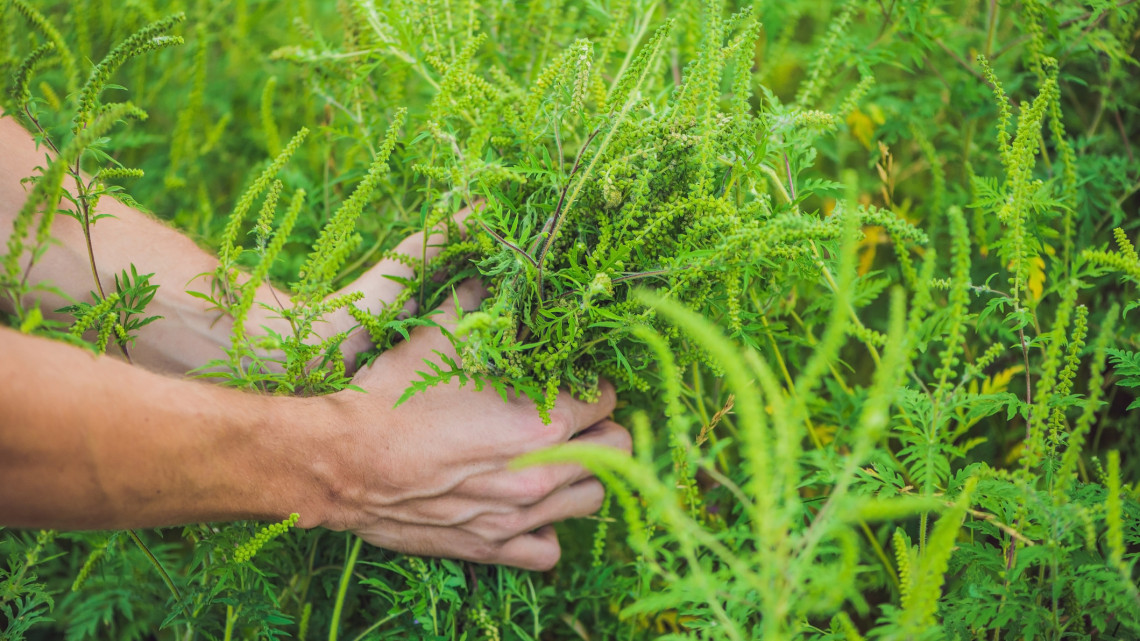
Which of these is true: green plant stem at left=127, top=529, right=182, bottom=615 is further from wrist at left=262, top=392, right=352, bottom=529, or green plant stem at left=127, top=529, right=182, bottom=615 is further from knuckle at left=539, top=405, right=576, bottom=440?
knuckle at left=539, top=405, right=576, bottom=440

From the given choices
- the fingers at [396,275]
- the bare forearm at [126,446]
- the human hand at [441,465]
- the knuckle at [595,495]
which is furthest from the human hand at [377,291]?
the knuckle at [595,495]

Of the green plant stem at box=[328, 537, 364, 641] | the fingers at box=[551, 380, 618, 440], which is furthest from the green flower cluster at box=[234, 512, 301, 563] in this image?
the fingers at box=[551, 380, 618, 440]

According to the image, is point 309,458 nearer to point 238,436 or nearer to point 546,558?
point 238,436

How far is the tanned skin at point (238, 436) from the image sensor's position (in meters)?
0.96

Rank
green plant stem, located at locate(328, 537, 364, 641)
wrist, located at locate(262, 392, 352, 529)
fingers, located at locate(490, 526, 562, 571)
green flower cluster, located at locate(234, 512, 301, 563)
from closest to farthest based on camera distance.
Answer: green flower cluster, located at locate(234, 512, 301, 563) < wrist, located at locate(262, 392, 352, 529) < green plant stem, located at locate(328, 537, 364, 641) < fingers, located at locate(490, 526, 562, 571)

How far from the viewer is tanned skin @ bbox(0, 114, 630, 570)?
3.14ft

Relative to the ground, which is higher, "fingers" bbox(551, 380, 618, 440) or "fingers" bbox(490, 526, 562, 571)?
"fingers" bbox(551, 380, 618, 440)

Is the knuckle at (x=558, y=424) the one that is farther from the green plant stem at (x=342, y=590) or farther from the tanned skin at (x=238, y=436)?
the green plant stem at (x=342, y=590)

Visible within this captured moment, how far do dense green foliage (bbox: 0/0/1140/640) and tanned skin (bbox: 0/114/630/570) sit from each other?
0.21ft

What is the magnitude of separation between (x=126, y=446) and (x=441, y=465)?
53cm

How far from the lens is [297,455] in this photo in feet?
4.07

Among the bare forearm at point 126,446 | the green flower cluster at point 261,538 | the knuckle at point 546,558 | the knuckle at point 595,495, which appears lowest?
the knuckle at point 546,558

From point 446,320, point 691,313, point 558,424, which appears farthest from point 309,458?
point 691,313

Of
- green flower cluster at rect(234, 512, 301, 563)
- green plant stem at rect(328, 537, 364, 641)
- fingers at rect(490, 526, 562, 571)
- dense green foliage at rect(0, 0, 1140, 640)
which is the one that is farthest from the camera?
fingers at rect(490, 526, 562, 571)
